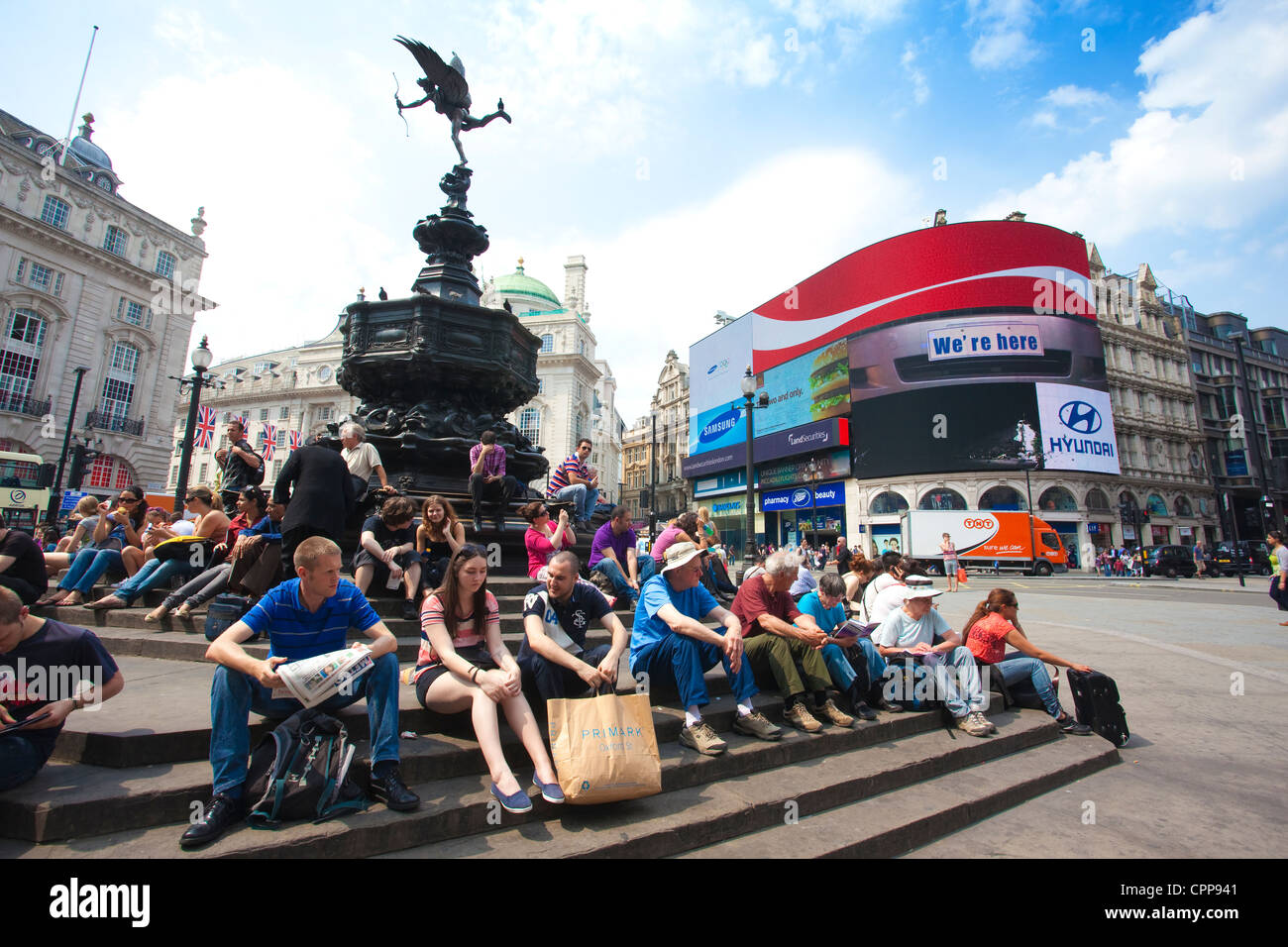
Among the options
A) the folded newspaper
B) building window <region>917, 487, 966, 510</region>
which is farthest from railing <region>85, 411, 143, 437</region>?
building window <region>917, 487, 966, 510</region>

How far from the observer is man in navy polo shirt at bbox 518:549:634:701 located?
3.39 meters

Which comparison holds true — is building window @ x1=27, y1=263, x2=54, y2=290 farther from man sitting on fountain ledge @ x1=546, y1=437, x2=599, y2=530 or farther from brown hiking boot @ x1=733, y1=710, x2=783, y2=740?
brown hiking boot @ x1=733, y1=710, x2=783, y2=740

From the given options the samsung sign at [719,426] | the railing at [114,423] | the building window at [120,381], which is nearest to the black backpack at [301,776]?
the railing at [114,423]

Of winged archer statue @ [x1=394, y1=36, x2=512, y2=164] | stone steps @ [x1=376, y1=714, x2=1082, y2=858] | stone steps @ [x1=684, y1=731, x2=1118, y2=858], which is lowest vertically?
stone steps @ [x1=684, y1=731, x2=1118, y2=858]

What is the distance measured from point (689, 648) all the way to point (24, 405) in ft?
140

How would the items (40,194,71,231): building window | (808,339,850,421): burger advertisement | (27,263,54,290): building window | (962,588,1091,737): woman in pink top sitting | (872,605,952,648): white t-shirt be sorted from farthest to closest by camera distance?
(808,339,850,421): burger advertisement, (40,194,71,231): building window, (27,263,54,290): building window, (962,588,1091,737): woman in pink top sitting, (872,605,952,648): white t-shirt

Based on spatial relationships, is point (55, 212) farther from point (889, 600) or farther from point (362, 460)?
point (889, 600)

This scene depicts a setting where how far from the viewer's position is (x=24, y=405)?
29922 mm

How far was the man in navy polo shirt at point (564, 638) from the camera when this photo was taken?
11.1ft

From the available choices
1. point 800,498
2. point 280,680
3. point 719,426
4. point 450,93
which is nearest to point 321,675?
point 280,680

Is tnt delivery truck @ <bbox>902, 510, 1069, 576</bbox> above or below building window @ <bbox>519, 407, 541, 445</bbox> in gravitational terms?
below

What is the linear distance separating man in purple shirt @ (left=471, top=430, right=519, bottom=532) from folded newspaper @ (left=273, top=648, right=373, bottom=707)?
139 inches

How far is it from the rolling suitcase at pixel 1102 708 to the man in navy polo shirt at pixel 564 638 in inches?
161
